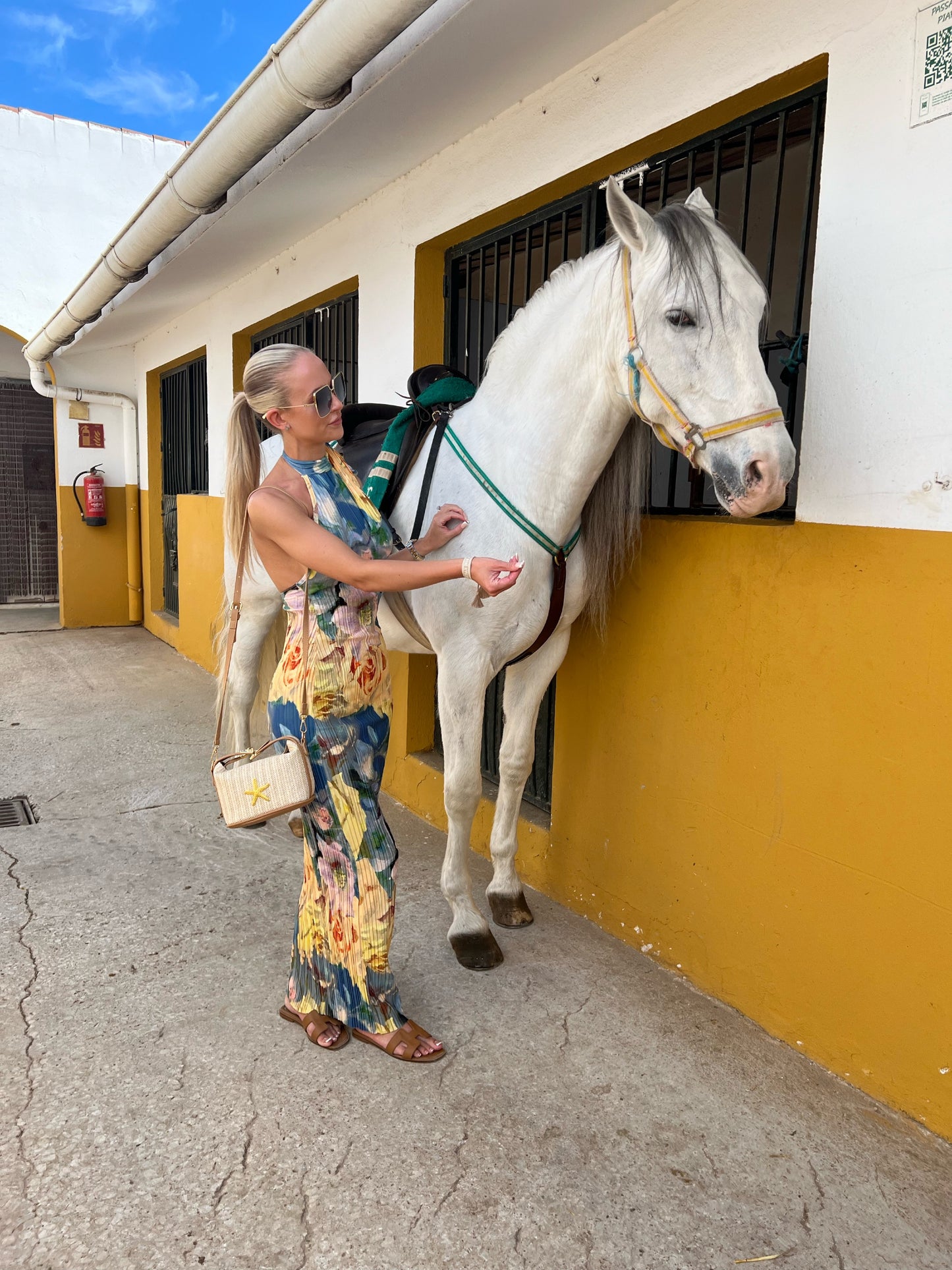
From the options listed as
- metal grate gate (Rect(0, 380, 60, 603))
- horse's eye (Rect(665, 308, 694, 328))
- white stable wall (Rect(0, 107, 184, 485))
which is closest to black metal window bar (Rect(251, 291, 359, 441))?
horse's eye (Rect(665, 308, 694, 328))

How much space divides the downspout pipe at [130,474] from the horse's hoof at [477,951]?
7.44m

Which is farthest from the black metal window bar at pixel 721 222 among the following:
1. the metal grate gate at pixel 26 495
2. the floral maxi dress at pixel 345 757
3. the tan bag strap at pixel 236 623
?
the metal grate gate at pixel 26 495

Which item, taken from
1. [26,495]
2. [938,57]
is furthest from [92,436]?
[938,57]

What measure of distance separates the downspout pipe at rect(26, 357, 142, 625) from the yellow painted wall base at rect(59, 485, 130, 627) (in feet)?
0.28

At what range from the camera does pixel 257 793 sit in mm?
1860

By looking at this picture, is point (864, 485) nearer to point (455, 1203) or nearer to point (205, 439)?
point (455, 1203)

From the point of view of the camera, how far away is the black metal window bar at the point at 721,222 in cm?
226

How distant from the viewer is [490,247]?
11.6ft

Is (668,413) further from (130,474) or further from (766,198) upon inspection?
(130,474)

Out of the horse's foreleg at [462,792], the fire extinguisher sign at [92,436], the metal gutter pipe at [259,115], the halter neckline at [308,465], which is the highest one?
the metal gutter pipe at [259,115]

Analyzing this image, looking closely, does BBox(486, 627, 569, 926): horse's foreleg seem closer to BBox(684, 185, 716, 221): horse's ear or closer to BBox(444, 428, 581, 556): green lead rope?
BBox(444, 428, 581, 556): green lead rope

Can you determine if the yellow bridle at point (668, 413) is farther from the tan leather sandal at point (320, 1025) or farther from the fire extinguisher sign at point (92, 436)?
the fire extinguisher sign at point (92, 436)

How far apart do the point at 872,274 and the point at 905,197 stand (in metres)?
0.16

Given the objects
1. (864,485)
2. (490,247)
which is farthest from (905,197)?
(490,247)
